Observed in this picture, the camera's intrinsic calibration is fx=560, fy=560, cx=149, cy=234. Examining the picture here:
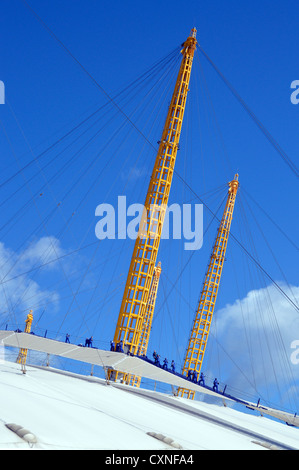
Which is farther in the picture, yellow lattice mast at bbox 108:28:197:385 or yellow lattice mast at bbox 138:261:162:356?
yellow lattice mast at bbox 138:261:162:356

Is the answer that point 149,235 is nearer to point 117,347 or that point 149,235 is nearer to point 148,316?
point 117,347

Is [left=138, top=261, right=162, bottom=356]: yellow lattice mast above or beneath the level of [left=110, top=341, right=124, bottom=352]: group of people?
above

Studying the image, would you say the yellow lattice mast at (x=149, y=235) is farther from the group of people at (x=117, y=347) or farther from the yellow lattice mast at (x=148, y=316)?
the yellow lattice mast at (x=148, y=316)

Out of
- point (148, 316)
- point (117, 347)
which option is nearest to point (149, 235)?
point (117, 347)

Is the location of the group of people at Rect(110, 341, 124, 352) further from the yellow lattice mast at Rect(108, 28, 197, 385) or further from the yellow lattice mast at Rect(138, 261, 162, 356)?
the yellow lattice mast at Rect(138, 261, 162, 356)

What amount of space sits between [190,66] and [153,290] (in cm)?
6787

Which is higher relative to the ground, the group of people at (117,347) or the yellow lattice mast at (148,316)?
the yellow lattice mast at (148,316)

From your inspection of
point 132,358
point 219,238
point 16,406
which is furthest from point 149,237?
point 16,406

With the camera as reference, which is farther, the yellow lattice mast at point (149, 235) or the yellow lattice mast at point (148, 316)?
the yellow lattice mast at point (148, 316)

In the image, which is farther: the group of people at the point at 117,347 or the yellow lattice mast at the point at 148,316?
the yellow lattice mast at the point at 148,316

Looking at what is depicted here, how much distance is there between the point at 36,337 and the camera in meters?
53.3

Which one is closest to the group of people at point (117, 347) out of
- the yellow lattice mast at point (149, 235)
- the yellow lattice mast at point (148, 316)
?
the yellow lattice mast at point (149, 235)

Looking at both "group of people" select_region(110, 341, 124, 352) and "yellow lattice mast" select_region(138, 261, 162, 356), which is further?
"yellow lattice mast" select_region(138, 261, 162, 356)

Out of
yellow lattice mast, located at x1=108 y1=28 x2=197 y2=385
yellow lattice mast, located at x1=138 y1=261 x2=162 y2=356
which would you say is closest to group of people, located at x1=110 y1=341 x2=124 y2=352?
yellow lattice mast, located at x1=108 y1=28 x2=197 y2=385
